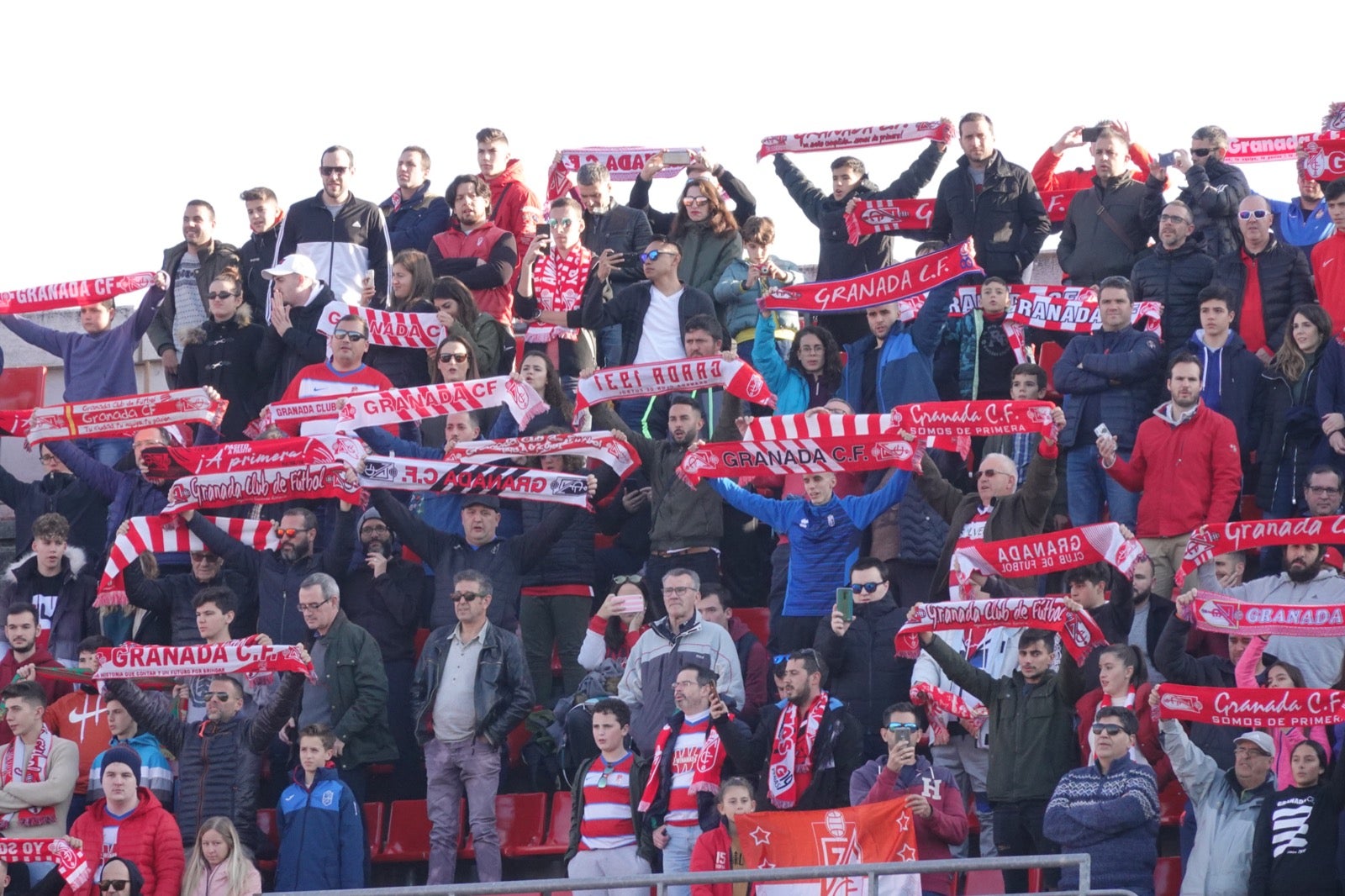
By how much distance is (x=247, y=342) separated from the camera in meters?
17.7

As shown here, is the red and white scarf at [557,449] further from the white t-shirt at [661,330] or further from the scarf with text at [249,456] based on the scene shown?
the white t-shirt at [661,330]

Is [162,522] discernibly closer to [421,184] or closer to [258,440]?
[258,440]

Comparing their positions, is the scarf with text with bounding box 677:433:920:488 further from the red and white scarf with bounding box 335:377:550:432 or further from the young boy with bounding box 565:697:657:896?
Result: the young boy with bounding box 565:697:657:896

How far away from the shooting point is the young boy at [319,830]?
13828mm

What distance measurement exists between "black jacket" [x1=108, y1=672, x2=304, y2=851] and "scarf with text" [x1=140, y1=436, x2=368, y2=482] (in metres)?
2.04

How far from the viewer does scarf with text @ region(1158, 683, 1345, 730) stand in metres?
12.2

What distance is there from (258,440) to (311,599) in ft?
6.37

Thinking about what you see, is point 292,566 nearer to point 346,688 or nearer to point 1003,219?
point 346,688

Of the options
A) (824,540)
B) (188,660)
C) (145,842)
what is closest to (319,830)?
(145,842)

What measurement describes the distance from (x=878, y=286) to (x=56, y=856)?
6861mm

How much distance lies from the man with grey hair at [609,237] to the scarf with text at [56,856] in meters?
5.93

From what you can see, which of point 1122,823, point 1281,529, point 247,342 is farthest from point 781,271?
point 1122,823

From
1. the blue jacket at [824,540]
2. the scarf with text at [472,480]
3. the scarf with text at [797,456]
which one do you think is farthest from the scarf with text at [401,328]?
the blue jacket at [824,540]

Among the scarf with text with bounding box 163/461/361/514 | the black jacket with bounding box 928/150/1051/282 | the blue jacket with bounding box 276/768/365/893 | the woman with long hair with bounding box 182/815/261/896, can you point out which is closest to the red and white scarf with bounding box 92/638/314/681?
the blue jacket with bounding box 276/768/365/893
